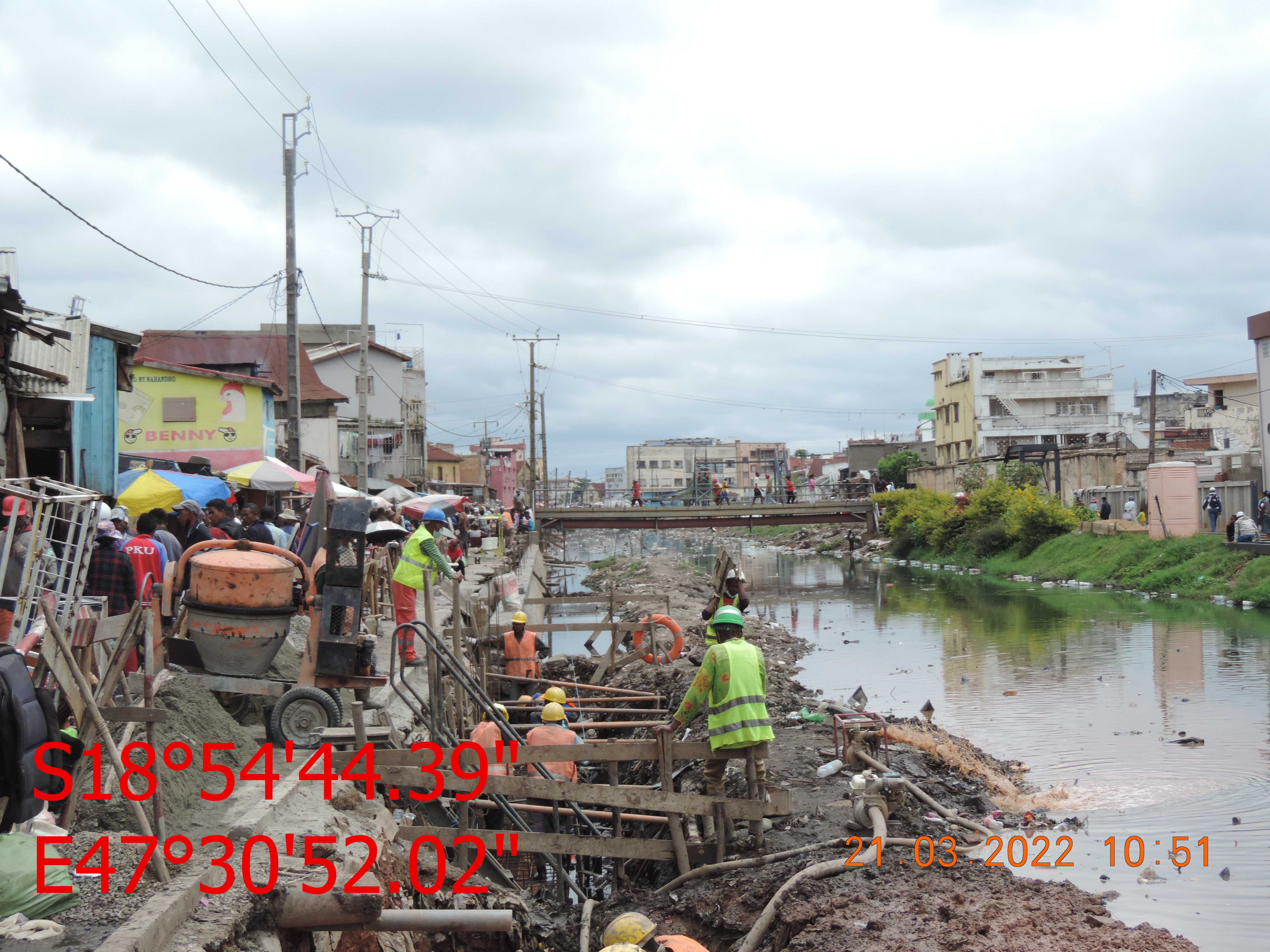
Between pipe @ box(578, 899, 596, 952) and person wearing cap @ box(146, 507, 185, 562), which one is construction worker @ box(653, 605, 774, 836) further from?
person wearing cap @ box(146, 507, 185, 562)

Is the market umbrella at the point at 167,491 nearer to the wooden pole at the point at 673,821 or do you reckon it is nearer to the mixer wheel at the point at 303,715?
the mixer wheel at the point at 303,715

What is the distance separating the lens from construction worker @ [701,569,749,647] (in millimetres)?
11500

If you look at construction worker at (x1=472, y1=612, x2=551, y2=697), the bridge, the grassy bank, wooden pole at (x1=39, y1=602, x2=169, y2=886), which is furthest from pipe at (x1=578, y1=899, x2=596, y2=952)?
the bridge

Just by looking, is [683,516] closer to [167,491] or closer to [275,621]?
[167,491]

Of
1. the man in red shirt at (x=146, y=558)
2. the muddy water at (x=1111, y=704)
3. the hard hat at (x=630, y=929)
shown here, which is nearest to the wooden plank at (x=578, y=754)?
the hard hat at (x=630, y=929)

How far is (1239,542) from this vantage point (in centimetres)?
2809

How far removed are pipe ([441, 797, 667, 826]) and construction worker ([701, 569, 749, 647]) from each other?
7.79 ft

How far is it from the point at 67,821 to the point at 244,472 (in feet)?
40.7

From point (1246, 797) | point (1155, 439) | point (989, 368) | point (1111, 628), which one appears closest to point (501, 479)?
point (989, 368)

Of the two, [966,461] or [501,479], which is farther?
[501,479]

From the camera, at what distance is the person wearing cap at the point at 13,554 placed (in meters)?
6.59

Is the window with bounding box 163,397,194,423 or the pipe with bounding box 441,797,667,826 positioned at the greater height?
the window with bounding box 163,397,194,423

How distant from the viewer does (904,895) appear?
6.66 m

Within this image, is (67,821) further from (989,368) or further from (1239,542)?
(989,368)
